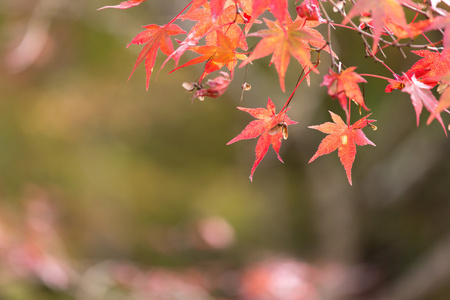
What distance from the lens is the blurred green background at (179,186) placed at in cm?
287

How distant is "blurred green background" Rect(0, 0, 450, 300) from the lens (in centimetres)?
287

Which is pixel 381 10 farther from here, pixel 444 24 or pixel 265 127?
pixel 265 127

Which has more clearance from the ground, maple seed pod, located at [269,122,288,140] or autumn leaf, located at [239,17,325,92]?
autumn leaf, located at [239,17,325,92]

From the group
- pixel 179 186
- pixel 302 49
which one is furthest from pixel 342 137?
pixel 179 186

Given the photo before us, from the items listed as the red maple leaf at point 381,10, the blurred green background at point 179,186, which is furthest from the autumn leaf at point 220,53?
the blurred green background at point 179,186

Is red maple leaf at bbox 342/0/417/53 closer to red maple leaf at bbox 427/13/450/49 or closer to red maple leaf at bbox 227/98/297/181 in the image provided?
red maple leaf at bbox 427/13/450/49

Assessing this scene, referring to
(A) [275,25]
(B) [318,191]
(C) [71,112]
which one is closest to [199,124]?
(C) [71,112]

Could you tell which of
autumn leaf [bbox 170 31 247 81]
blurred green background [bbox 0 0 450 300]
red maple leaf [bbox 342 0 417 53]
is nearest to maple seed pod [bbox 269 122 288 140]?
autumn leaf [bbox 170 31 247 81]

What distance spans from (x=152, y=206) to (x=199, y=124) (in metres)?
1.06

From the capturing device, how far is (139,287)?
2520mm

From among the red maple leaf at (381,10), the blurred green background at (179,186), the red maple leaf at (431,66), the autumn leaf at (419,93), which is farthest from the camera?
the blurred green background at (179,186)

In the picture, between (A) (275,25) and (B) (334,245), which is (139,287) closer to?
(B) (334,245)

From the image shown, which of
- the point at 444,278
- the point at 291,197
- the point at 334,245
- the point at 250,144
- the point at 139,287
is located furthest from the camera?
the point at 291,197

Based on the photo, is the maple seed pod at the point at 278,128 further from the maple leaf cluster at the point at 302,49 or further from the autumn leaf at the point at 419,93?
the autumn leaf at the point at 419,93
